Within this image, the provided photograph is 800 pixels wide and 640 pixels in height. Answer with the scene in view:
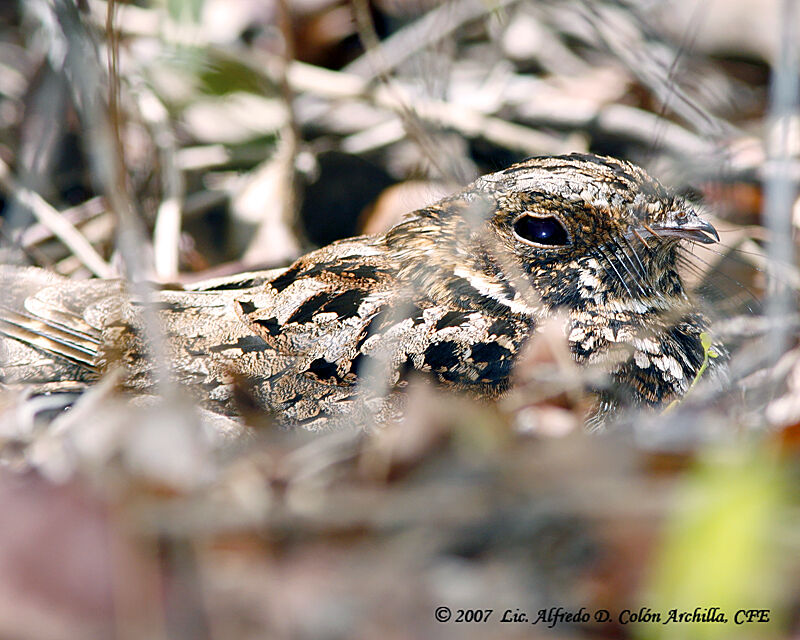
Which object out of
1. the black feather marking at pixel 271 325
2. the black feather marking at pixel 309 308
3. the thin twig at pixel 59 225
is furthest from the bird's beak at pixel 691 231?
the thin twig at pixel 59 225

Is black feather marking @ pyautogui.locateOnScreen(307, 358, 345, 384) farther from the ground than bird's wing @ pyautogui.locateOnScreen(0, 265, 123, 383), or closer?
closer

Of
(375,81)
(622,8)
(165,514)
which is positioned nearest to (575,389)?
(165,514)

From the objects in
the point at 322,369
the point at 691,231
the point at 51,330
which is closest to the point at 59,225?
the point at 51,330

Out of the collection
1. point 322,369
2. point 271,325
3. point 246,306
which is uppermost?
point 246,306

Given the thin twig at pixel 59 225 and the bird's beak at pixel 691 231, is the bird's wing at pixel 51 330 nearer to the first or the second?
the thin twig at pixel 59 225

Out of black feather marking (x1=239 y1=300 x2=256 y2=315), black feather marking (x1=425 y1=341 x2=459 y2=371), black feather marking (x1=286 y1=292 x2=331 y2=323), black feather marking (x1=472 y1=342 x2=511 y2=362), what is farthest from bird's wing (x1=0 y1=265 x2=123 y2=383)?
black feather marking (x1=472 y1=342 x2=511 y2=362)

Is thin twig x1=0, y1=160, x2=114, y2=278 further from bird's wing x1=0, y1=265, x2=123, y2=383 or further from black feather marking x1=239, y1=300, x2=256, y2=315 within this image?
black feather marking x1=239, y1=300, x2=256, y2=315

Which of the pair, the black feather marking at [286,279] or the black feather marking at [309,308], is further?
the black feather marking at [286,279]

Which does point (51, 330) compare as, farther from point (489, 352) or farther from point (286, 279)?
point (489, 352)
